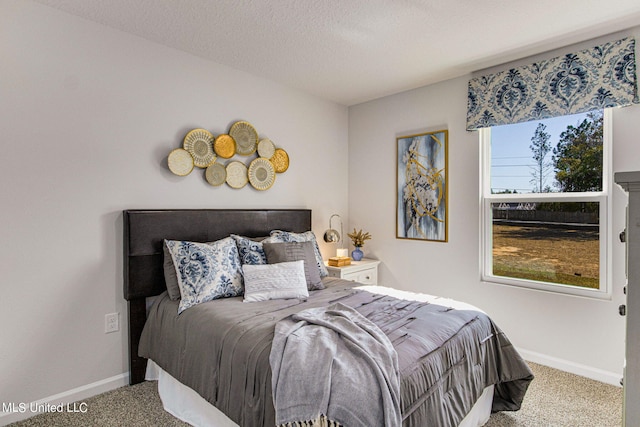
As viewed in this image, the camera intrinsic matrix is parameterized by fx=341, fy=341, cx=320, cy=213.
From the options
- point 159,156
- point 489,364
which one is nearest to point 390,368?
point 489,364

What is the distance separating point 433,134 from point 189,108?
2.33 meters

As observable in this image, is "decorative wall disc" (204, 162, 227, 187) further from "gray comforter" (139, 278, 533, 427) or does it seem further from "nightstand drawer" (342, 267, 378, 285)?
"nightstand drawer" (342, 267, 378, 285)

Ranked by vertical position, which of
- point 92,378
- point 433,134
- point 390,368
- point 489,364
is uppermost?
point 433,134

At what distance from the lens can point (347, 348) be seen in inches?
59.9

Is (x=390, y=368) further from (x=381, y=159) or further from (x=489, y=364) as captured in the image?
(x=381, y=159)

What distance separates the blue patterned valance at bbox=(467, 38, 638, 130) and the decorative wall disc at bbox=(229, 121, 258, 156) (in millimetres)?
2017

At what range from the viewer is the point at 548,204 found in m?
2.87

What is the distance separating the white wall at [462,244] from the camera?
250cm

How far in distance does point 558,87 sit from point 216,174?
2.87 m

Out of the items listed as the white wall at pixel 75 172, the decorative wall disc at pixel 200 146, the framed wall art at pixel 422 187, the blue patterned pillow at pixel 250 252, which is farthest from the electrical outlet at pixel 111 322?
the framed wall art at pixel 422 187

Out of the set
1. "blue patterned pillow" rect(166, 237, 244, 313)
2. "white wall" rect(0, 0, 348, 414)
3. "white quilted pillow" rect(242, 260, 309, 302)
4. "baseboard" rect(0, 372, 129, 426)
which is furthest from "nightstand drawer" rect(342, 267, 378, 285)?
Result: "baseboard" rect(0, 372, 129, 426)

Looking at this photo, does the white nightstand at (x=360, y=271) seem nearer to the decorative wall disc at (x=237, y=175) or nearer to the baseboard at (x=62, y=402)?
the decorative wall disc at (x=237, y=175)

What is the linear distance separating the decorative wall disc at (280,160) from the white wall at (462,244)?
1.05 meters

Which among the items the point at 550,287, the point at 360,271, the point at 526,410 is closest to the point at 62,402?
the point at 360,271
